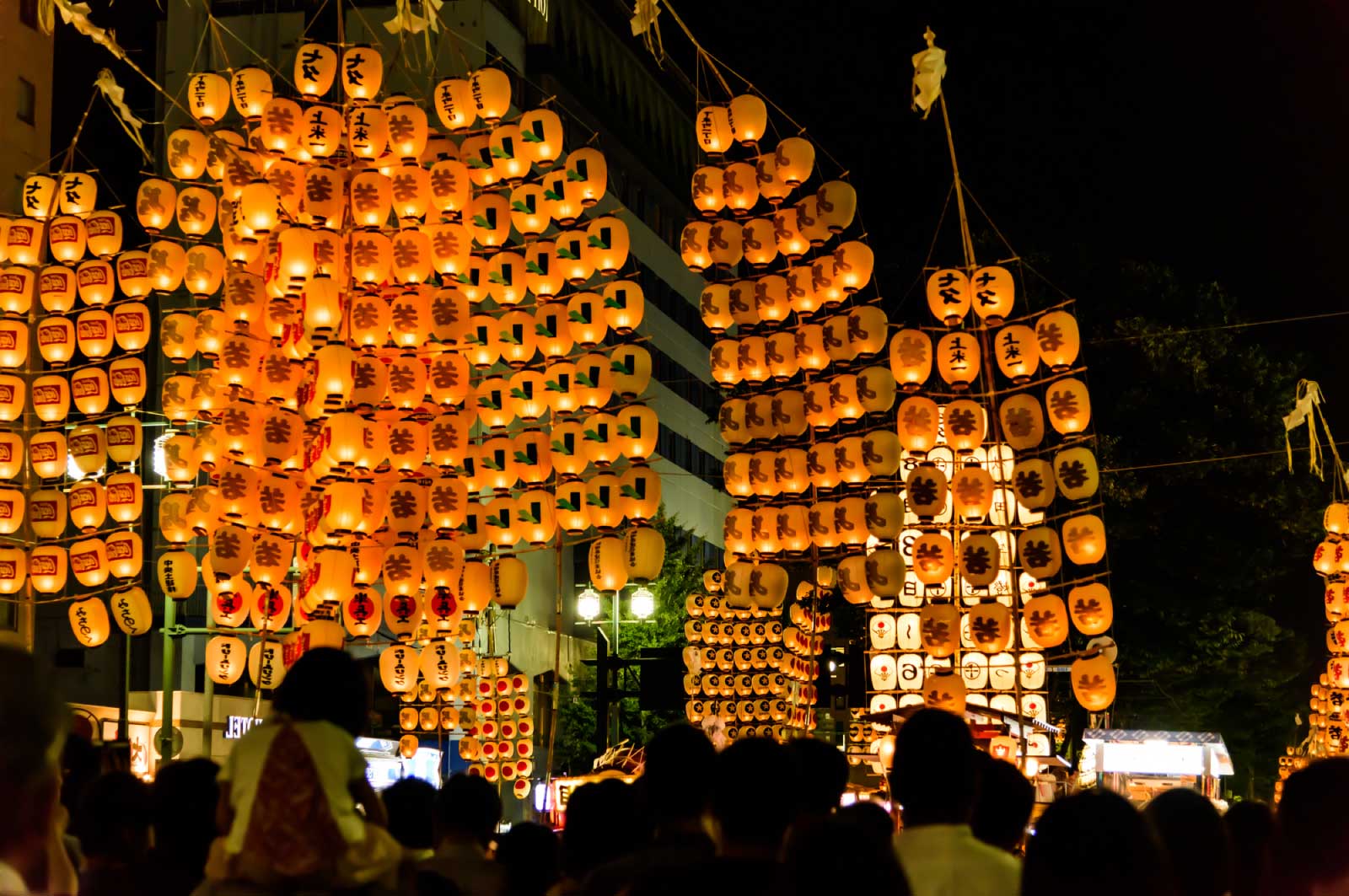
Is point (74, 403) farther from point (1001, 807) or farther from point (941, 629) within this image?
point (1001, 807)

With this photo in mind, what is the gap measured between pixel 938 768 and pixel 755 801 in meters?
0.55

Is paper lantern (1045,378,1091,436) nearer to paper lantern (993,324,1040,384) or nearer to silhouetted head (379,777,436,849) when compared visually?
paper lantern (993,324,1040,384)

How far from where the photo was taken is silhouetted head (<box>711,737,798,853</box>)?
12.8 ft

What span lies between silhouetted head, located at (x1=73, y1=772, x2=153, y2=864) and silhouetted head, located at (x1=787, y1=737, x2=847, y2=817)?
2.11 meters

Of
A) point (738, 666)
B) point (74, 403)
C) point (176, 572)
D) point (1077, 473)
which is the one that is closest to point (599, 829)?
point (176, 572)

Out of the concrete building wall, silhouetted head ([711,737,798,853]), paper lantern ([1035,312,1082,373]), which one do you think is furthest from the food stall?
silhouetted head ([711,737,798,853])

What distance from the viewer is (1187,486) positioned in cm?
3120

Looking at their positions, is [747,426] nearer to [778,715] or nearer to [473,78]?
[473,78]

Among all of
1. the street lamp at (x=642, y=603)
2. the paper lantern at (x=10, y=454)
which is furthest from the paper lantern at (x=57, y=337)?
the street lamp at (x=642, y=603)

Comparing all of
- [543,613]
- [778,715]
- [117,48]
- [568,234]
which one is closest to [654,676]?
[778,715]

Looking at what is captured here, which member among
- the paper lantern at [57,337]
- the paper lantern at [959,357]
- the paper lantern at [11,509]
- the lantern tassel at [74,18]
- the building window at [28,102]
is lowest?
the paper lantern at [11,509]

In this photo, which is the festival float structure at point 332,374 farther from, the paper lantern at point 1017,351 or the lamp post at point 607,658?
the lamp post at point 607,658

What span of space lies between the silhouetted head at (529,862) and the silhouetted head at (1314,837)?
255 centimetres

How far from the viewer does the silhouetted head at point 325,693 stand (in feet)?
14.0
